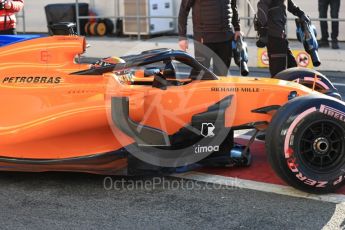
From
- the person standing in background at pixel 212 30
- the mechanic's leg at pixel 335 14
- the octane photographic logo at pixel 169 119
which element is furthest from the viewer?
the mechanic's leg at pixel 335 14

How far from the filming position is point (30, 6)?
16.2m

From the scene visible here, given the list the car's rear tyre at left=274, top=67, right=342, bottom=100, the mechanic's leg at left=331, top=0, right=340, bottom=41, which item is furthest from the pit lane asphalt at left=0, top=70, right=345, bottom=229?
the mechanic's leg at left=331, top=0, right=340, bottom=41

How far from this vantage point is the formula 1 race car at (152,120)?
420 centimetres

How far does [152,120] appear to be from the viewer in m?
4.52

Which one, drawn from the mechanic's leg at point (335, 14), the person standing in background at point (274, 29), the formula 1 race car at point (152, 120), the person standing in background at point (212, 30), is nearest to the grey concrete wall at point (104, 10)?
the mechanic's leg at point (335, 14)

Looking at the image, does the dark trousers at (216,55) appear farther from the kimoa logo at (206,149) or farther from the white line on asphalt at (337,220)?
the white line on asphalt at (337,220)

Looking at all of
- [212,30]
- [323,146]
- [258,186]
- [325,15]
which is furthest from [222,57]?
[325,15]

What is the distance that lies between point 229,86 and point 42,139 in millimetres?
1470

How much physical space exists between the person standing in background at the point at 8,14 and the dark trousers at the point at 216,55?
2340 millimetres

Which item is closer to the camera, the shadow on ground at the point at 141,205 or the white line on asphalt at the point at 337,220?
the white line on asphalt at the point at 337,220

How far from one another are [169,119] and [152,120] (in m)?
0.13

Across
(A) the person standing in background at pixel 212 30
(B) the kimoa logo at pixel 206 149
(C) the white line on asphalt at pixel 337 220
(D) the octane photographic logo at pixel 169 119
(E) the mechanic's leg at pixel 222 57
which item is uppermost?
(A) the person standing in background at pixel 212 30

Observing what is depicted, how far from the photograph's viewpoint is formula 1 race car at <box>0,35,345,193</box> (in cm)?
420

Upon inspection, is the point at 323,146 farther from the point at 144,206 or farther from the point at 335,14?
the point at 335,14
